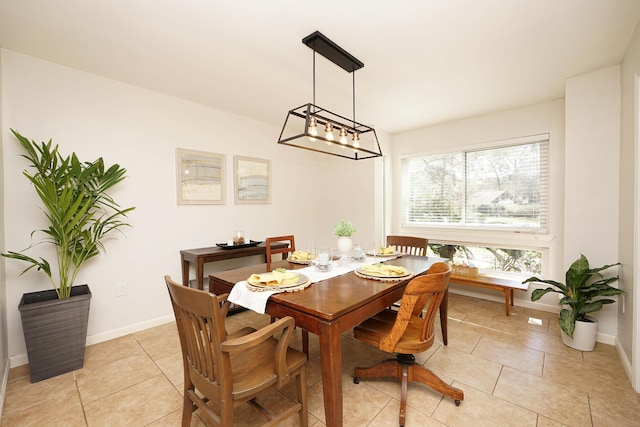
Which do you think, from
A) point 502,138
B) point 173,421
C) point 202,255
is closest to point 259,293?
point 173,421

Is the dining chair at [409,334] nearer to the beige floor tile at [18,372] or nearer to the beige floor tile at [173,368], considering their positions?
the beige floor tile at [173,368]

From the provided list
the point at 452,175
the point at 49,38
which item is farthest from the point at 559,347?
the point at 49,38

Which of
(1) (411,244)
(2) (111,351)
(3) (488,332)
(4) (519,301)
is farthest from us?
(4) (519,301)

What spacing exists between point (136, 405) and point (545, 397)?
2674 mm

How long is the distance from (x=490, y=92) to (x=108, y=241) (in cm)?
418

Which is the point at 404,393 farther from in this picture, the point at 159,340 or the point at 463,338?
the point at 159,340

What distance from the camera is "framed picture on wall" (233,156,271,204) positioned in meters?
3.58

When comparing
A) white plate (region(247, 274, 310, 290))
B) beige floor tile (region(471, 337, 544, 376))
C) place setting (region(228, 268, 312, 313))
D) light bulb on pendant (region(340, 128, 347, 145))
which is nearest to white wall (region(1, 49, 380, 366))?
light bulb on pendant (region(340, 128, 347, 145))

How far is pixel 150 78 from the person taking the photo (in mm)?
2572

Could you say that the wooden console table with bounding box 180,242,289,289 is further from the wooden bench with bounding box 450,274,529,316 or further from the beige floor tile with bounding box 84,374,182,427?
the wooden bench with bounding box 450,274,529,316

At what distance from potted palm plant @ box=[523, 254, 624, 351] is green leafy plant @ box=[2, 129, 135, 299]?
3.94 metres

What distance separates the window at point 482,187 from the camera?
3.31 m

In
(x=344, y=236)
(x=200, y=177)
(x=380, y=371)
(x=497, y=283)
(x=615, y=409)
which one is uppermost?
(x=200, y=177)

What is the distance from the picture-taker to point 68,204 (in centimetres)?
206
